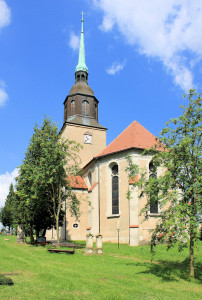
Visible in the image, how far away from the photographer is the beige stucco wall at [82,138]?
36.1 metres

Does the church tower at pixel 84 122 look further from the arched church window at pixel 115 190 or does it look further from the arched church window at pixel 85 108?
the arched church window at pixel 115 190

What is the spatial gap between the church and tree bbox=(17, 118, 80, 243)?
66.6 inches

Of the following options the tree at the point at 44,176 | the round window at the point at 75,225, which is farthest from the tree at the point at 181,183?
the round window at the point at 75,225

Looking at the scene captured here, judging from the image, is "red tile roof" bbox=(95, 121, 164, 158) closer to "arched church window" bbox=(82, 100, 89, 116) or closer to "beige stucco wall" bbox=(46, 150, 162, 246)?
"beige stucco wall" bbox=(46, 150, 162, 246)

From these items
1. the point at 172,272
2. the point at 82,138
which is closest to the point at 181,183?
the point at 172,272

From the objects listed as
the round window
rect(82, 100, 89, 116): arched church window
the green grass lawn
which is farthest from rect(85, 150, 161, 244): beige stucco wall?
rect(82, 100, 89, 116): arched church window

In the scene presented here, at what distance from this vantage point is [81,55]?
4150cm

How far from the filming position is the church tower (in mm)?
36312

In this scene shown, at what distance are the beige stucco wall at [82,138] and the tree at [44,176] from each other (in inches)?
495

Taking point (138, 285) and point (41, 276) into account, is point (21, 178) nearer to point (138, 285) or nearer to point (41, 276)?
point (41, 276)

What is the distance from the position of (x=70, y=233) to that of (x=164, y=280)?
71.1 feet

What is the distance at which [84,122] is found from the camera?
3694 centimetres

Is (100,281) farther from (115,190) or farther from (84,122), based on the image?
(84,122)

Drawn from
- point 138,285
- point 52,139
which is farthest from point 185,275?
point 52,139
